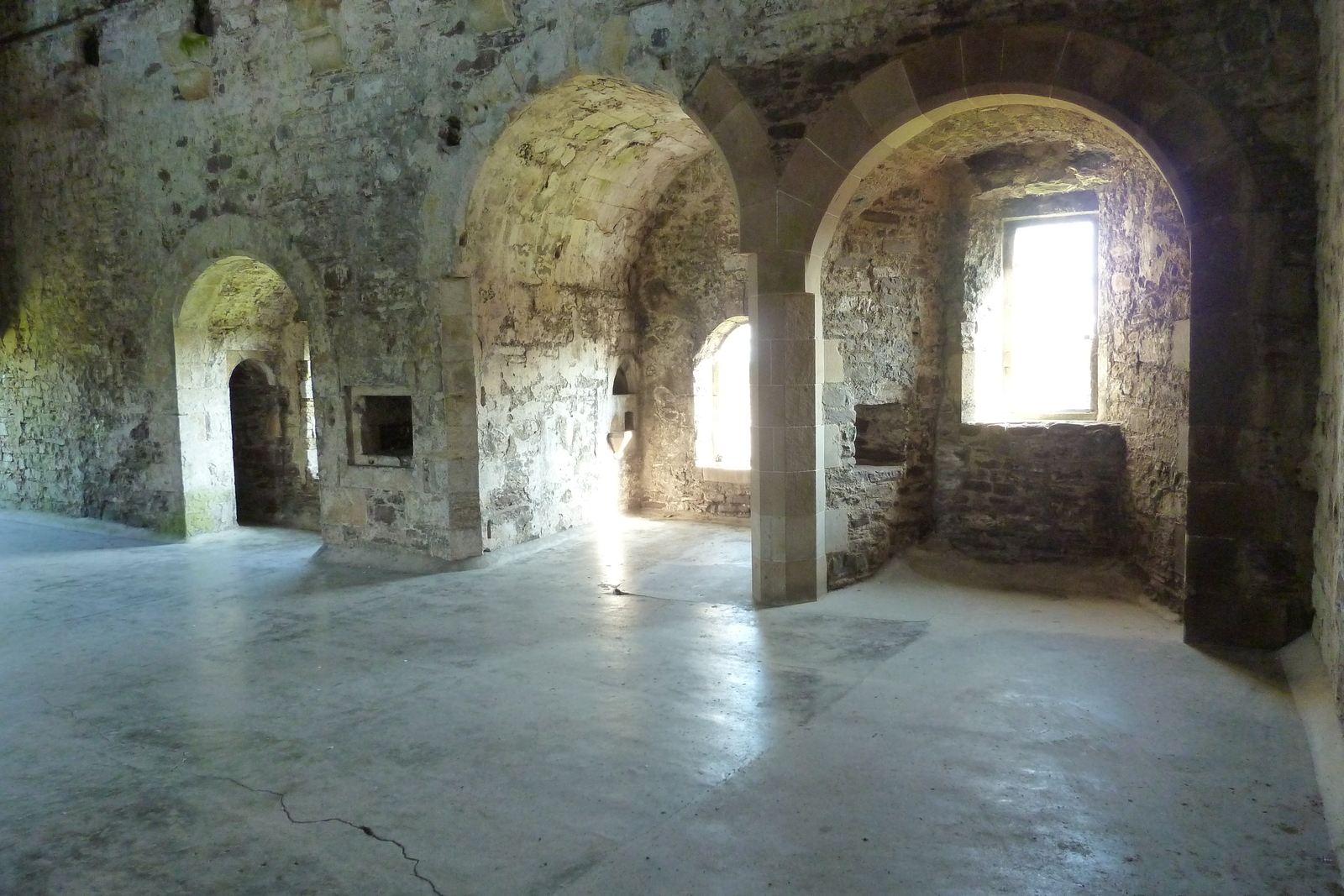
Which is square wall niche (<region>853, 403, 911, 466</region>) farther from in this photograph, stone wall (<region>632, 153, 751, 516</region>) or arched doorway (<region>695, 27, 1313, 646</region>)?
stone wall (<region>632, 153, 751, 516</region>)

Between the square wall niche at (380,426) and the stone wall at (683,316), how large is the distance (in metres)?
2.35

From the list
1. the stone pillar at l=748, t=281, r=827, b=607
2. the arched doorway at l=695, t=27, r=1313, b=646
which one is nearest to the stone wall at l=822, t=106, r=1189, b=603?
the stone pillar at l=748, t=281, r=827, b=607

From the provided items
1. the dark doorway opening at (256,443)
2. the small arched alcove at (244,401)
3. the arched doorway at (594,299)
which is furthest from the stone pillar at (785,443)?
the dark doorway opening at (256,443)

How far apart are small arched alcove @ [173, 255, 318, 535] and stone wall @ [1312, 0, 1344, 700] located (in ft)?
24.4

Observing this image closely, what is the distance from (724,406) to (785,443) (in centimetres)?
340

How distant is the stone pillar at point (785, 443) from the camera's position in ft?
18.3

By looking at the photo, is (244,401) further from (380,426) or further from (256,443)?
(380,426)

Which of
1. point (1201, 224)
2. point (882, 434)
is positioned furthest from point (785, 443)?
point (1201, 224)

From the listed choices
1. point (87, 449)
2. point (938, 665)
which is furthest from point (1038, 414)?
point (87, 449)

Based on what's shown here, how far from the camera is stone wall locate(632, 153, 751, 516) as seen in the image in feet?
27.5

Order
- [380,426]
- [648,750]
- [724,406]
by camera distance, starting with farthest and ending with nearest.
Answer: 1. [724,406]
2. [380,426]
3. [648,750]

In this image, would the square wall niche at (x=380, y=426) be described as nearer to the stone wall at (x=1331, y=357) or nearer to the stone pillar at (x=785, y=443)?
the stone pillar at (x=785, y=443)

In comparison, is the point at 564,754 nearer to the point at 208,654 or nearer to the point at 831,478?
the point at 208,654

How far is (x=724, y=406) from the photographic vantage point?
896 cm
